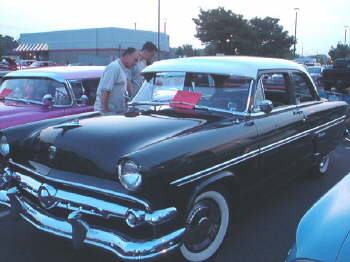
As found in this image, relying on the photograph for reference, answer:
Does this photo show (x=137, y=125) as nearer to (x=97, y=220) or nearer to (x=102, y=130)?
(x=102, y=130)

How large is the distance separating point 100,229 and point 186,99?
5.54 ft

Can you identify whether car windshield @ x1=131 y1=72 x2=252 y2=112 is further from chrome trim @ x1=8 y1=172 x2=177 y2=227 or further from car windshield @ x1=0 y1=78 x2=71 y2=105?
car windshield @ x1=0 y1=78 x2=71 y2=105

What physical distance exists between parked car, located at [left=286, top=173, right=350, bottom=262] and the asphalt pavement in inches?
42.3

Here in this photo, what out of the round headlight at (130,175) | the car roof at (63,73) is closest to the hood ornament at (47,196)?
the round headlight at (130,175)

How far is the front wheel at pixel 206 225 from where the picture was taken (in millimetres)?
2893

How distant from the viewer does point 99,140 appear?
295cm

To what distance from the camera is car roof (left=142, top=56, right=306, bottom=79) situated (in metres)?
3.93

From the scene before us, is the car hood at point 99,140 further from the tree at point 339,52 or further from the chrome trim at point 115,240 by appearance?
the tree at point 339,52

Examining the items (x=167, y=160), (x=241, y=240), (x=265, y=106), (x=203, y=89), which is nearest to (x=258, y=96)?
(x=265, y=106)

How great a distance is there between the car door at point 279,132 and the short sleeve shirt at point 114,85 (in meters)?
1.88

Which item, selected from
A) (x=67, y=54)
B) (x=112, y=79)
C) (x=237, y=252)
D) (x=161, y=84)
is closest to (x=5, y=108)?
(x=112, y=79)

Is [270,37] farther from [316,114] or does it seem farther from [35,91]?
[316,114]

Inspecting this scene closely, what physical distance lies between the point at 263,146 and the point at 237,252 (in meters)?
0.95

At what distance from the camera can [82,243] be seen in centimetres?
264
